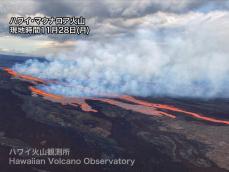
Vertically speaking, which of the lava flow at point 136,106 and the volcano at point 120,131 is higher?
the lava flow at point 136,106

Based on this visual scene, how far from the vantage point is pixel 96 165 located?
48.0m

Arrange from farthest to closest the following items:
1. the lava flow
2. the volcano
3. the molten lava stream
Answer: the lava flow → the molten lava stream → the volcano

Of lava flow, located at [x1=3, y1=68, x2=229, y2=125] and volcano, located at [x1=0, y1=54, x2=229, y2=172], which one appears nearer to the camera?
volcano, located at [x1=0, y1=54, x2=229, y2=172]

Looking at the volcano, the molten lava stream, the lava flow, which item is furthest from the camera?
the lava flow

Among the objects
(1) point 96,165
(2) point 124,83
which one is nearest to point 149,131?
(1) point 96,165

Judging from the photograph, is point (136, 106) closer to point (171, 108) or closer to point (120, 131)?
point (171, 108)

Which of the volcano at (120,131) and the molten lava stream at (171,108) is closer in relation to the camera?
the volcano at (120,131)

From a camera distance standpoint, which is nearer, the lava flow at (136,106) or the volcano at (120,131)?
the volcano at (120,131)

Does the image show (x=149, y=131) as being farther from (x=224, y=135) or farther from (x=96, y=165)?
(x=96, y=165)

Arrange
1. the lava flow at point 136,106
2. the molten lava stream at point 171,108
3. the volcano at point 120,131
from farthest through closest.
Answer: the lava flow at point 136,106 → the molten lava stream at point 171,108 → the volcano at point 120,131

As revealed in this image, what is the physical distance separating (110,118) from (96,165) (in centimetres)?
3037

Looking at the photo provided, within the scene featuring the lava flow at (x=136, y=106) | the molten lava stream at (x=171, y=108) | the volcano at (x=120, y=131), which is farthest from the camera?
the lava flow at (x=136, y=106)

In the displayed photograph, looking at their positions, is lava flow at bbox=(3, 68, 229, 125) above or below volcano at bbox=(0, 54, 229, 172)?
above

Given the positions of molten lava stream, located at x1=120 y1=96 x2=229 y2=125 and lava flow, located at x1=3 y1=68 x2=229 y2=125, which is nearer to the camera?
molten lava stream, located at x1=120 y1=96 x2=229 y2=125
